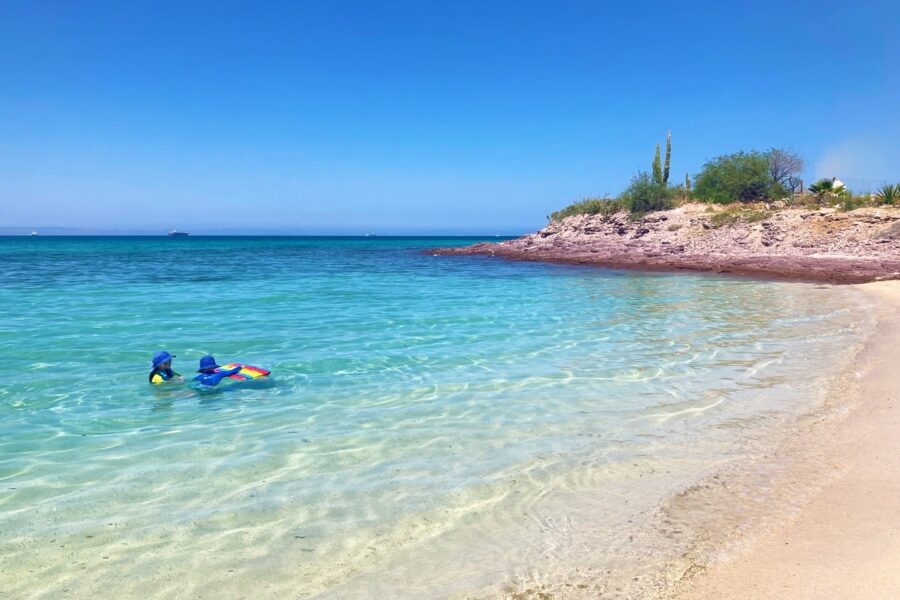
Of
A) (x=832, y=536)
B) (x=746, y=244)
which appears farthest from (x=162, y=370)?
(x=746, y=244)

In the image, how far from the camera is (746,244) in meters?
31.1

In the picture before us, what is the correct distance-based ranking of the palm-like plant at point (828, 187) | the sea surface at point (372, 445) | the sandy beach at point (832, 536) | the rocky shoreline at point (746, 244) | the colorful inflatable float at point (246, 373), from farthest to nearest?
1. the palm-like plant at point (828, 187)
2. the rocky shoreline at point (746, 244)
3. the colorful inflatable float at point (246, 373)
4. the sea surface at point (372, 445)
5. the sandy beach at point (832, 536)

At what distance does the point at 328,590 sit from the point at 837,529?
330cm

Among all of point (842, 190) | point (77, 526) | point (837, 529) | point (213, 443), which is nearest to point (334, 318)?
point (213, 443)

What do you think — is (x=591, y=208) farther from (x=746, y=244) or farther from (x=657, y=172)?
(x=746, y=244)

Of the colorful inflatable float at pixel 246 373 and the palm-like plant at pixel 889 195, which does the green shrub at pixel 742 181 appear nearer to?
the palm-like plant at pixel 889 195

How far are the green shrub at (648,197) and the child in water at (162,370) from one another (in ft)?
122

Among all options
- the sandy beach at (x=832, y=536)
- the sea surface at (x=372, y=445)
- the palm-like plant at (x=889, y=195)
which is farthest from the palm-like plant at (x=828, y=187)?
the sandy beach at (x=832, y=536)

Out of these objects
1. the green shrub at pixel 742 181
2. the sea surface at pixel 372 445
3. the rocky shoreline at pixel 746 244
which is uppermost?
the green shrub at pixel 742 181

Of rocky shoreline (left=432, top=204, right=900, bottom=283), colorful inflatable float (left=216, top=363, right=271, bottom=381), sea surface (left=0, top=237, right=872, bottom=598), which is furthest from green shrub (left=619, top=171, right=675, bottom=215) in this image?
colorful inflatable float (left=216, top=363, right=271, bottom=381)

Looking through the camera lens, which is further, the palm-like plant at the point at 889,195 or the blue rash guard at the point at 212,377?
the palm-like plant at the point at 889,195

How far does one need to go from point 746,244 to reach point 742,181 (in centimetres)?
1142

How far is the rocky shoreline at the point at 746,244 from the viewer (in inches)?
979

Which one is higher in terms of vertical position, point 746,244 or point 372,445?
point 746,244
